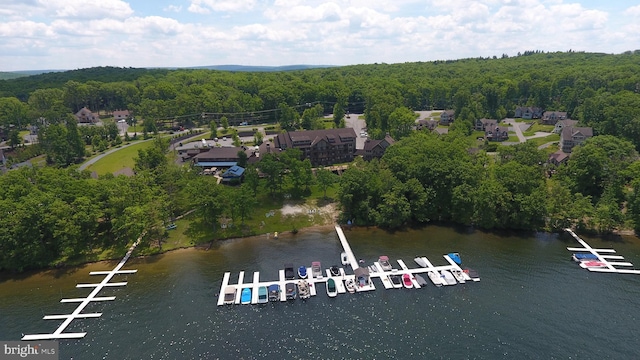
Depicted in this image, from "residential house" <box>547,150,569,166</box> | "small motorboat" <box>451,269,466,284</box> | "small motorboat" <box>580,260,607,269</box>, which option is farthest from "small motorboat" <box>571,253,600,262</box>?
"residential house" <box>547,150,569,166</box>

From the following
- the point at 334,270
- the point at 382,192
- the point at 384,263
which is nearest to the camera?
the point at 334,270

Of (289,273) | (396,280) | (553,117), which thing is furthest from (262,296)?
(553,117)

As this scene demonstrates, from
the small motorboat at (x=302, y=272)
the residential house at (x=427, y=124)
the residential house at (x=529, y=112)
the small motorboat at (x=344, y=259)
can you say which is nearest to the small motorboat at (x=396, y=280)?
the small motorboat at (x=344, y=259)

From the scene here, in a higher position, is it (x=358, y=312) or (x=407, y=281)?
(x=407, y=281)

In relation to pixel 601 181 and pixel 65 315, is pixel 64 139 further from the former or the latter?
pixel 601 181

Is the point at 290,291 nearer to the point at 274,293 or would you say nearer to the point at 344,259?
the point at 274,293

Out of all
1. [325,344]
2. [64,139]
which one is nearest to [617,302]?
[325,344]
